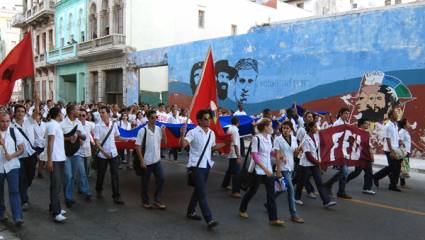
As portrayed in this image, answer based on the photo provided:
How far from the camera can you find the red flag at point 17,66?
7762 mm

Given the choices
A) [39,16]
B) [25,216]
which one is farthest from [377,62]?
[39,16]

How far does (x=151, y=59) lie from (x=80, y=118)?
57.1 ft

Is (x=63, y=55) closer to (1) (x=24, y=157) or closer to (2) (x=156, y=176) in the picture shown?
(1) (x=24, y=157)

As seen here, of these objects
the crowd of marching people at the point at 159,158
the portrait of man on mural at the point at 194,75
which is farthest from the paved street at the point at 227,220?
the portrait of man on mural at the point at 194,75

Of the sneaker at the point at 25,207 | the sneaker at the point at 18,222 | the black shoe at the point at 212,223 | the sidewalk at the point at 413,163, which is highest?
the black shoe at the point at 212,223

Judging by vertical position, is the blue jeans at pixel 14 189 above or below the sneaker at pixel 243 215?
above

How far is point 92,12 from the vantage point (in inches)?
1260

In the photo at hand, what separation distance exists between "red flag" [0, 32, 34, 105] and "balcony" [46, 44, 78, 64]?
2570 centimetres

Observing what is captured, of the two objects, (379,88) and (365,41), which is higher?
(365,41)

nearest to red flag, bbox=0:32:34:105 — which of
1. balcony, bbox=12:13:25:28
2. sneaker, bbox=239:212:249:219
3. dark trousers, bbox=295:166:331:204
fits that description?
sneaker, bbox=239:212:249:219

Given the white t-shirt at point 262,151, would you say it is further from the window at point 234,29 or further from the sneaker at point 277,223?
the window at point 234,29

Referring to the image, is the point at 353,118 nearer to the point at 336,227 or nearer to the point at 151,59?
the point at 336,227

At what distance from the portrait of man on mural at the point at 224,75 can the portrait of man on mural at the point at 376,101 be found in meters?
6.72

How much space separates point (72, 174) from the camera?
24.9 feet
